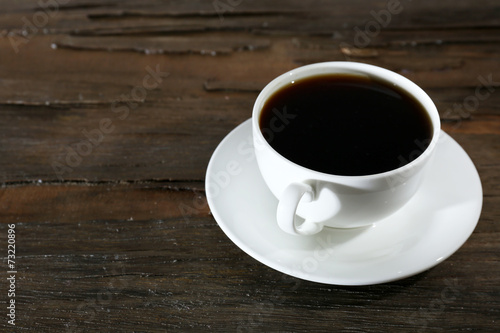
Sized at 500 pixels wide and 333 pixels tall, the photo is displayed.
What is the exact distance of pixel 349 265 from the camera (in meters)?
0.66

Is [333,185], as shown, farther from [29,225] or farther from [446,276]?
[29,225]

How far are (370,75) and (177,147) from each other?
14.6 inches

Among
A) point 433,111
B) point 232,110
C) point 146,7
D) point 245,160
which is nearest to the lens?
point 433,111

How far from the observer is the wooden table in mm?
671

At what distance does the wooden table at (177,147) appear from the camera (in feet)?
2.20

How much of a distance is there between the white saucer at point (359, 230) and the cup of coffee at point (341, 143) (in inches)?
1.3

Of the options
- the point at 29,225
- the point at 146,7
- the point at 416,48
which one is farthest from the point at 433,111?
the point at 146,7

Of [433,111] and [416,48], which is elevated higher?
[433,111]

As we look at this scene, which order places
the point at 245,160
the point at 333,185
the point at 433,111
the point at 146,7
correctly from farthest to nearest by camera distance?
the point at 146,7 → the point at 245,160 → the point at 433,111 → the point at 333,185

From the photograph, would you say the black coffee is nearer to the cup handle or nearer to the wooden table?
the cup handle

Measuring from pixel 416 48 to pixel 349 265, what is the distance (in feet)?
2.40

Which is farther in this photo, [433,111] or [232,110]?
[232,110]

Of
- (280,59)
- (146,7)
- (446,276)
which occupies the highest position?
(146,7)

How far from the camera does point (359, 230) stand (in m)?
0.72
